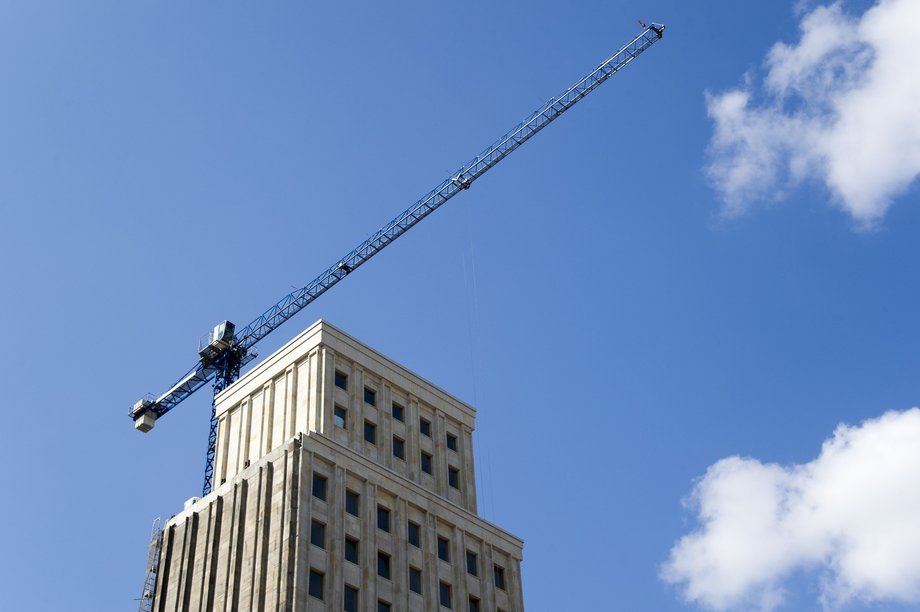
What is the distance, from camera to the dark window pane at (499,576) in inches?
3654

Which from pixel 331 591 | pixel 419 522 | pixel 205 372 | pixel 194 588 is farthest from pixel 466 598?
pixel 205 372

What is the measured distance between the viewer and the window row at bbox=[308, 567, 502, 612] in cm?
7919

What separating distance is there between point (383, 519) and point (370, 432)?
27.0ft

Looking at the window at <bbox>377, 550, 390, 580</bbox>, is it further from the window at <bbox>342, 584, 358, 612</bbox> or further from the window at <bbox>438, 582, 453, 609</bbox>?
the window at <bbox>438, 582, 453, 609</bbox>

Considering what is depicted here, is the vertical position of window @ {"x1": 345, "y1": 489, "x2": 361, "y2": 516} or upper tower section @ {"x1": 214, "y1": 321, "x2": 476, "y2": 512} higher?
upper tower section @ {"x1": 214, "y1": 321, "x2": 476, "y2": 512}

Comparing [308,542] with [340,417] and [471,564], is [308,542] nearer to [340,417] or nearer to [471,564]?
[340,417]

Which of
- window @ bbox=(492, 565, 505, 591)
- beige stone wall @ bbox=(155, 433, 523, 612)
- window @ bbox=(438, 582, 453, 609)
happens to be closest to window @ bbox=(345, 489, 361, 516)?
beige stone wall @ bbox=(155, 433, 523, 612)

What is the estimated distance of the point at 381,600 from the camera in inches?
3238

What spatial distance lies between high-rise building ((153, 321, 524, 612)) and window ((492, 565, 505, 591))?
0.09 meters

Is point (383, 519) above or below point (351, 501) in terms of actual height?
below

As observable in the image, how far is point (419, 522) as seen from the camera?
89.2 meters

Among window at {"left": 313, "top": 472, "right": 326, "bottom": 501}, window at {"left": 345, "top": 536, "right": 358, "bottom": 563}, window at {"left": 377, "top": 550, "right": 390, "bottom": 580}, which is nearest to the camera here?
window at {"left": 345, "top": 536, "right": 358, "bottom": 563}

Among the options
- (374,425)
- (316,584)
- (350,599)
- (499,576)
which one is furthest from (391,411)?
(316,584)

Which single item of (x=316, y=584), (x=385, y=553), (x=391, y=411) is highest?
(x=391, y=411)
